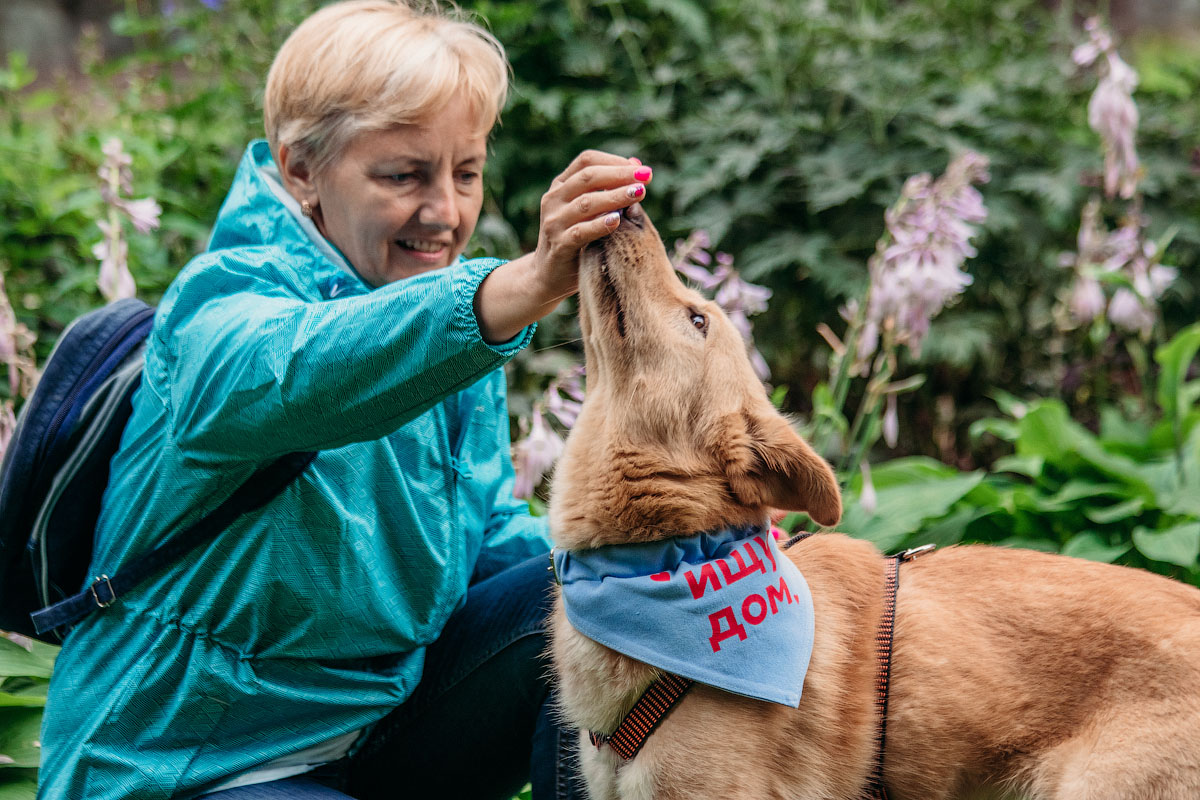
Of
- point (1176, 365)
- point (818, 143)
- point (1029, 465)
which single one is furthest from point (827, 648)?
point (818, 143)

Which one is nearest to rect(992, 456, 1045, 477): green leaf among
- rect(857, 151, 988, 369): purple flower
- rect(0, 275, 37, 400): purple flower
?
rect(857, 151, 988, 369): purple flower

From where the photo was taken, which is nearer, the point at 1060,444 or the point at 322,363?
the point at 322,363

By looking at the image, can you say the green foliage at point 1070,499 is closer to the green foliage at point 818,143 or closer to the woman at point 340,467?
the green foliage at point 818,143

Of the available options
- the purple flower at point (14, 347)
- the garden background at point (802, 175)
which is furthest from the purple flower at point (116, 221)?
the garden background at point (802, 175)

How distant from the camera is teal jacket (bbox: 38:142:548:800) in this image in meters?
1.86


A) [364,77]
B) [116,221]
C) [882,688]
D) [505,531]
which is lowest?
[505,531]

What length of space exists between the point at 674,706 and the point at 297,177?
1586mm

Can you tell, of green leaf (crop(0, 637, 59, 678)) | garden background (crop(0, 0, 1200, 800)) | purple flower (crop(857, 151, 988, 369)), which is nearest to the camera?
green leaf (crop(0, 637, 59, 678))

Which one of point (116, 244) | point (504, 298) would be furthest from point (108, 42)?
point (504, 298)

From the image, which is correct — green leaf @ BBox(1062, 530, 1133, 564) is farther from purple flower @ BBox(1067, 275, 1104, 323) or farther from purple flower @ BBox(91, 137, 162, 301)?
purple flower @ BBox(91, 137, 162, 301)

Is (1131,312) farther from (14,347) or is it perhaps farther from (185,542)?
(14,347)

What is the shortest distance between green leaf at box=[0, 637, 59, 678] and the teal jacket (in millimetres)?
611

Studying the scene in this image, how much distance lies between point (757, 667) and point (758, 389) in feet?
2.16

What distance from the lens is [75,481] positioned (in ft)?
7.34
